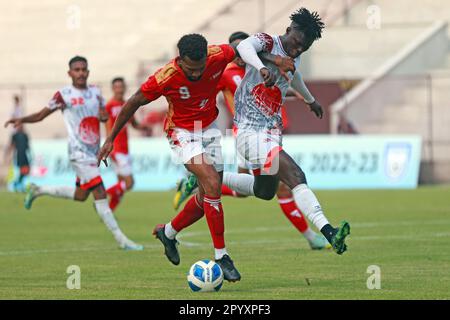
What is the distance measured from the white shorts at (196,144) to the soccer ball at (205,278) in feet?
3.94

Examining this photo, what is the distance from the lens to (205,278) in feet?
32.2

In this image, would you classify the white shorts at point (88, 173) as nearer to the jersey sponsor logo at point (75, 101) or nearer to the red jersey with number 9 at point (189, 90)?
the jersey sponsor logo at point (75, 101)

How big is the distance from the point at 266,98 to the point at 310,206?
1440mm

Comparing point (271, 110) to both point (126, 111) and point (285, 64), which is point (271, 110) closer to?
point (285, 64)

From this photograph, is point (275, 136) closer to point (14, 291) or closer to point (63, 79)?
point (14, 291)

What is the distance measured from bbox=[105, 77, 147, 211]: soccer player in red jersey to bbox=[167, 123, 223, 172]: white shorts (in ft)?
24.8

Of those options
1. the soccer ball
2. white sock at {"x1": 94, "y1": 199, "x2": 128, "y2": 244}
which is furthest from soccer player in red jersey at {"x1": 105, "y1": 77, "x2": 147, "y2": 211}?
the soccer ball

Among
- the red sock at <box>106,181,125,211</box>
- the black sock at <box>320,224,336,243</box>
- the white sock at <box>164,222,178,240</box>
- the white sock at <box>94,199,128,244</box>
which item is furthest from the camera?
the red sock at <box>106,181,125,211</box>

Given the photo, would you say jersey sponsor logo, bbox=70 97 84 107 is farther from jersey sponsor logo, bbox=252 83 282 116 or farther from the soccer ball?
the soccer ball

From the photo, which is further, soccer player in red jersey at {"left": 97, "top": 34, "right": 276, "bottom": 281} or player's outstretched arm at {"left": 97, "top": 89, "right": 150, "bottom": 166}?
player's outstretched arm at {"left": 97, "top": 89, "right": 150, "bottom": 166}

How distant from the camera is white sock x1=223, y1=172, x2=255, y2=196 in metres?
12.0

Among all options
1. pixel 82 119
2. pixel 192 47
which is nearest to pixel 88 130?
pixel 82 119
